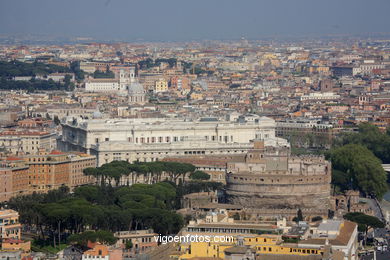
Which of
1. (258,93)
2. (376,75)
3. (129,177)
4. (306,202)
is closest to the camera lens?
(306,202)

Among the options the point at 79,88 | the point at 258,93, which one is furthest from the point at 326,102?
the point at 79,88

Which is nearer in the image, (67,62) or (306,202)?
(306,202)

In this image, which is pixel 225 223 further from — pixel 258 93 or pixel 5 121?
pixel 258 93

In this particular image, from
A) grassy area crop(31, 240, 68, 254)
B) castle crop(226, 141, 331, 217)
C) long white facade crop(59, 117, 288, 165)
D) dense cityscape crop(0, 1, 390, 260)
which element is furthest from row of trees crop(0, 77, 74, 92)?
grassy area crop(31, 240, 68, 254)

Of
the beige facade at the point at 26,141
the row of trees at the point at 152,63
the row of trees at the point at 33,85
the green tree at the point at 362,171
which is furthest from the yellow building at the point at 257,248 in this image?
the row of trees at the point at 152,63

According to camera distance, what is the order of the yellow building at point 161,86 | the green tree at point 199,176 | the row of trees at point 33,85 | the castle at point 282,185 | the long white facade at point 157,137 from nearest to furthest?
the castle at point 282,185 < the green tree at point 199,176 < the long white facade at point 157,137 < the row of trees at point 33,85 < the yellow building at point 161,86

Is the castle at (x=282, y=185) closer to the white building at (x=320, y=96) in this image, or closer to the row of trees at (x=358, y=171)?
the row of trees at (x=358, y=171)
